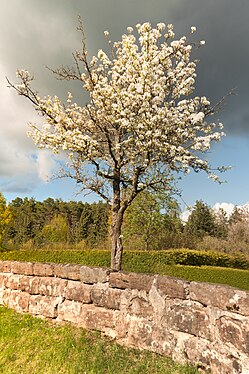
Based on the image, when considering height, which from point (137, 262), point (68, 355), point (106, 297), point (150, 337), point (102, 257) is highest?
point (102, 257)

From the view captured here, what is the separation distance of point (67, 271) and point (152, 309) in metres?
1.66

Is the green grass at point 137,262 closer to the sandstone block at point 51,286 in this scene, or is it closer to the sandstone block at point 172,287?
the sandstone block at point 51,286

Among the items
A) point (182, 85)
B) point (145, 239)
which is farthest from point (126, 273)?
point (145, 239)

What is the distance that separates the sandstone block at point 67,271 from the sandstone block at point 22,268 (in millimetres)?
717

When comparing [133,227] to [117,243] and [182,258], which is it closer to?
[182,258]

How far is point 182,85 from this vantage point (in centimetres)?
735

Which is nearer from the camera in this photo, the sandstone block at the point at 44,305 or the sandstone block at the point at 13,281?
the sandstone block at the point at 44,305

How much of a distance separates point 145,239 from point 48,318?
551 inches

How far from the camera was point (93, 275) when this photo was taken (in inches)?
186

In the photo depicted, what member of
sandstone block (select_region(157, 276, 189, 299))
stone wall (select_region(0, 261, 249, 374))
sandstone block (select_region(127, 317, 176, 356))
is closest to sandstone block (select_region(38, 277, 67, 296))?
stone wall (select_region(0, 261, 249, 374))

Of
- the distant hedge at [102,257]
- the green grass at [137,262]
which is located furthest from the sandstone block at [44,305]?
the distant hedge at [102,257]

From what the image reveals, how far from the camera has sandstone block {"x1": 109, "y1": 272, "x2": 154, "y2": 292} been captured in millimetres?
4105

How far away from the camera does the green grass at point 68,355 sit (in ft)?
11.8

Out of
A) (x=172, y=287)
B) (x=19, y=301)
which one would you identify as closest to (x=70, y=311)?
(x=19, y=301)
